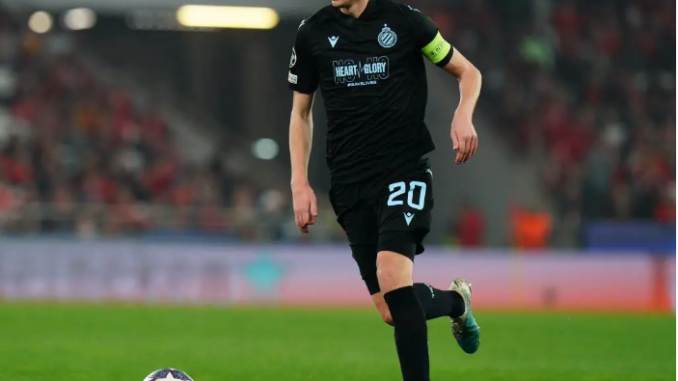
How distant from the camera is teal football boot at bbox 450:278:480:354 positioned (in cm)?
623

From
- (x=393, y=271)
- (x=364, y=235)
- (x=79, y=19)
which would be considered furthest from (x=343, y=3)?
(x=79, y=19)

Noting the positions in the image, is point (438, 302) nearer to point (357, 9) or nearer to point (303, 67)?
point (303, 67)

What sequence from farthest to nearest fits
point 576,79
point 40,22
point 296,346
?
point 40,22 → point 576,79 → point 296,346

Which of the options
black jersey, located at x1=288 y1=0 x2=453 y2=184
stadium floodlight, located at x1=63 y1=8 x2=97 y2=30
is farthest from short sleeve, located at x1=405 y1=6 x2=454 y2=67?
stadium floodlight, located at x1=63 y1=8 x2=97 y2=30

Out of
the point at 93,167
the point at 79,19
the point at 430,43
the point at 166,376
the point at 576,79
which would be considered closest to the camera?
the point at 166,376

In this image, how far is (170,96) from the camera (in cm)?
2181

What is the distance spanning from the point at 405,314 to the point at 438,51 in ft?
4.10

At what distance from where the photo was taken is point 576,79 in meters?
20.7

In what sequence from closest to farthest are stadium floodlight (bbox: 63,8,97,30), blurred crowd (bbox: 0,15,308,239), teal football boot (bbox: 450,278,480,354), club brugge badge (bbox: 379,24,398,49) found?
club brugge badge (bbox: 379,24,398,49), teal football boot (bbox: 450,278,480,354), blurred crowd (bbox: 0,15,308,239), stadium floodlight (bbox: 63,8,97,30)

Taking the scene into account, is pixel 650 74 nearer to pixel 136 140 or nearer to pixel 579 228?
pixel 579 228

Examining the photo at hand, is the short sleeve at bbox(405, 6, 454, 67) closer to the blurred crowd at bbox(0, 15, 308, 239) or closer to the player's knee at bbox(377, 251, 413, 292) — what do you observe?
the player's knee at bbox(377, 251, 413, 292)

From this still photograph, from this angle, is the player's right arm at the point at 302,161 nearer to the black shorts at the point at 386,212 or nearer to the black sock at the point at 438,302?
the black shorts at the point at 386,212

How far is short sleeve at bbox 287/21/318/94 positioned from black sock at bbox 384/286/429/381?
1149 millimetres

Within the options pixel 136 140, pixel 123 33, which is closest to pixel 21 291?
pixel 136 140
